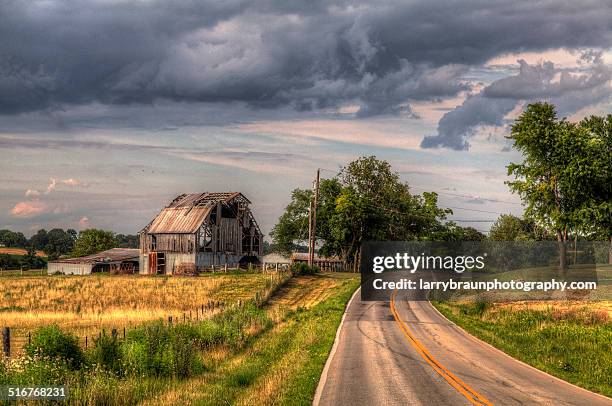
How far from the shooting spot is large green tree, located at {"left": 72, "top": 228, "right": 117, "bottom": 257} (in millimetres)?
146500

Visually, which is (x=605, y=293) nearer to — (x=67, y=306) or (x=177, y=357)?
(x=177, y=357)

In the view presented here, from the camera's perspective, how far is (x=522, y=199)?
204 feet

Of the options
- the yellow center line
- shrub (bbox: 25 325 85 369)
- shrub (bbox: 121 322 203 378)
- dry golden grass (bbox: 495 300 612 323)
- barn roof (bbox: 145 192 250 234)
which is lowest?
dry golden grass (bbox: 495 300 612 323)

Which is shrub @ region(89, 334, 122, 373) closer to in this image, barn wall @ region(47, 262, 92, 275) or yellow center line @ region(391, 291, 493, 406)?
yellow center line @ region(391, 291, 493, 406)

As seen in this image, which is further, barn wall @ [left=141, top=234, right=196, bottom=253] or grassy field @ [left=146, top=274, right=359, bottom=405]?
barn wall @ [left=141, top=234, right=196, bottom=253]

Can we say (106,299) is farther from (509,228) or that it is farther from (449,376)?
(509,228)

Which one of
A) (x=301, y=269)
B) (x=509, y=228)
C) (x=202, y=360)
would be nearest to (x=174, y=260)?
(x=301, y=269)

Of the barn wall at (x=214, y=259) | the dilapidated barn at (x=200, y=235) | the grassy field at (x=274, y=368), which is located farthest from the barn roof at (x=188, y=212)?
the grassy field at (x=274, y=368)

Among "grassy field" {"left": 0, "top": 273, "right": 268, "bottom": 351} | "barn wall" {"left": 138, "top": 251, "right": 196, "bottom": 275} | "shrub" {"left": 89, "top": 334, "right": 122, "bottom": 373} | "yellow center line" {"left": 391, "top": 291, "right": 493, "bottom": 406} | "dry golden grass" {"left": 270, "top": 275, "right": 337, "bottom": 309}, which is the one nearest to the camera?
"yellow center line" {"left": 391, "top": 291, "right": 493, "bottom": 406}

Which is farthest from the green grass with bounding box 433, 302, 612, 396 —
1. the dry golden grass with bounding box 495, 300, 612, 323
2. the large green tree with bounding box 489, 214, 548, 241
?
the large green tree with bounding box 489, 214, 548, 241

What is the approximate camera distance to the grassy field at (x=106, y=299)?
41406mm

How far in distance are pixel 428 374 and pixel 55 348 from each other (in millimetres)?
12212

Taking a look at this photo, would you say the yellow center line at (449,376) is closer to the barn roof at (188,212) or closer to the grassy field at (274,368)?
the grassy field at (274,368)

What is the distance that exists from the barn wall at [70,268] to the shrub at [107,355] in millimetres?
83774
